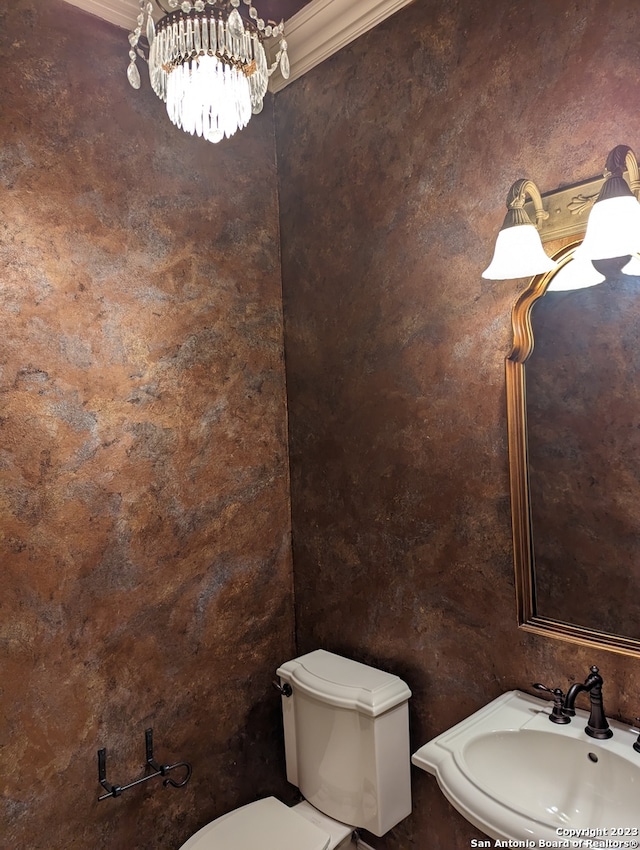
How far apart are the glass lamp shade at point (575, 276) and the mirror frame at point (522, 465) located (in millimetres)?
43

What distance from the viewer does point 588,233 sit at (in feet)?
3.99

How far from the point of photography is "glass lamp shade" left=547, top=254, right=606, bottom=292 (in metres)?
1.36

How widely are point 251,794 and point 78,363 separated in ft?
5.32

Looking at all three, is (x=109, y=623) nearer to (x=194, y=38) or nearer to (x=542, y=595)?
(x=542, y=595)

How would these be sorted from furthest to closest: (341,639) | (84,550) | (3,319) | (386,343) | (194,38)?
1. (341,639)
2. (386,343)
3. (84,550)
4. (3,319)
5. (194,38)

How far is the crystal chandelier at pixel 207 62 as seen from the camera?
123 cm

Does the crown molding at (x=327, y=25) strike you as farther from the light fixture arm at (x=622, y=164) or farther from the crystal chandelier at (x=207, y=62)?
the light fixture arm at (x=622, y=164)

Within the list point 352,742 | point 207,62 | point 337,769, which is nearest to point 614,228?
point 207,62

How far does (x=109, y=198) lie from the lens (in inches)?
69.0

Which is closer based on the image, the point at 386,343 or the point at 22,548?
the point at 22,548

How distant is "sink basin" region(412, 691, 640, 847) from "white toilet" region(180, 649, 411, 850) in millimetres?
349

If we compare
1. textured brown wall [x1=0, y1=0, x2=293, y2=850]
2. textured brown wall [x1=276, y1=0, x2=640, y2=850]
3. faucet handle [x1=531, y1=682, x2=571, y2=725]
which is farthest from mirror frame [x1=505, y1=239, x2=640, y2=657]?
textured brown wall [x1=0, y1=0, x2=293, y2=850]

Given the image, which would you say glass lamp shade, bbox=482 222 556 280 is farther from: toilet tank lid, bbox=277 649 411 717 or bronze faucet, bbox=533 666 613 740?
toilet tank lid, bbox=277 649 411 717

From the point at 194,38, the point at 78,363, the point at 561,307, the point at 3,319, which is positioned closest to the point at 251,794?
the point at 78,363
